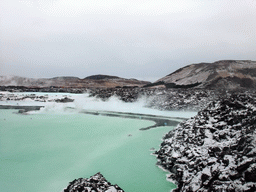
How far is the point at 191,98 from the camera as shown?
21328mm

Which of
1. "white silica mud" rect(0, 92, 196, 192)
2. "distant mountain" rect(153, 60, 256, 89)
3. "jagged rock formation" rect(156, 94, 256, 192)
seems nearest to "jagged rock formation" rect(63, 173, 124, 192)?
"white silica mud" rect(0, 92, 196, 192)

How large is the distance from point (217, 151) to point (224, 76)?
2872cm

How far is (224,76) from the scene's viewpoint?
102ft

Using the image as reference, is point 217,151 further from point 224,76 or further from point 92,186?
point 224,76

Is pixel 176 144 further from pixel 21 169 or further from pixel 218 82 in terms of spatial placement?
pixel 218 82

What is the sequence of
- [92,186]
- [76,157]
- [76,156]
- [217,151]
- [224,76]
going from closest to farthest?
[92,186] < [217,151] < [76,157] < [76,156] < [224,76]

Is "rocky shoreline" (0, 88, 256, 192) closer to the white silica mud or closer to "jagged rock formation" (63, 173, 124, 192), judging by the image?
"jagged rock formation" (63, 173, 124, 192)

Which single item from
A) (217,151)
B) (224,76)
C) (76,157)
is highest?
(224,76)

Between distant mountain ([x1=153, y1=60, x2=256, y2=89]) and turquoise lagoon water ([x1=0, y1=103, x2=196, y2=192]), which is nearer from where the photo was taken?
turquoise lagoon water ([x1=0, y1=103, x2=196, y2=192])

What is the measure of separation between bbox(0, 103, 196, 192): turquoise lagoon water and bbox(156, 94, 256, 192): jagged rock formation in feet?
2.31

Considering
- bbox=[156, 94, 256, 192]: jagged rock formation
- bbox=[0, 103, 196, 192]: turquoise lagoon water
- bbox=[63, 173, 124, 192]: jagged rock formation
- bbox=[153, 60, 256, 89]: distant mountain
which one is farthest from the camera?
bbox=[153, 60, 256, 89]: distant mountain

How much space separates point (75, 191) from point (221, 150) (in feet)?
14.3

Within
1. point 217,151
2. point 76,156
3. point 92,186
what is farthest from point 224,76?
point 92,186

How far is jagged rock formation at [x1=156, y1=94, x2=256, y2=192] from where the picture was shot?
4398 mm
